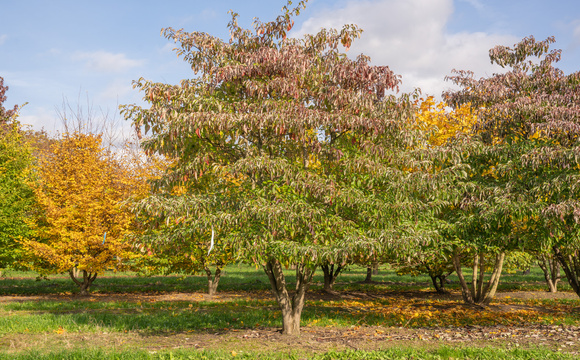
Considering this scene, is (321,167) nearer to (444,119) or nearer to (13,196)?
(444,119)

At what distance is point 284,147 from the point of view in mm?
10070

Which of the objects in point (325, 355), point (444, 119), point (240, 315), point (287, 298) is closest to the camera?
point (325, 355)

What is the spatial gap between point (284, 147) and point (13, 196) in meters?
16.3

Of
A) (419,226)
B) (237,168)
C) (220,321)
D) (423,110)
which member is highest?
(423,110)

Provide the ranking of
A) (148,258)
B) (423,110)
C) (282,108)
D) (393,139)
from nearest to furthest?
(282,108) → (393,139) → (423,110) → (148,258)

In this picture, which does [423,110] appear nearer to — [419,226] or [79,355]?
[419,226]

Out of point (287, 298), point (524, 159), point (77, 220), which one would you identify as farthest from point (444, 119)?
point (77, 220)

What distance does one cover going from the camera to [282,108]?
8.32 meters

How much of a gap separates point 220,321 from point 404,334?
15.3 ft

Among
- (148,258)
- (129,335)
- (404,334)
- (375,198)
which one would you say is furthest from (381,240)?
(148,258)

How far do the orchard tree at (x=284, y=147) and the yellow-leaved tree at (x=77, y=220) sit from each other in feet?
30.4

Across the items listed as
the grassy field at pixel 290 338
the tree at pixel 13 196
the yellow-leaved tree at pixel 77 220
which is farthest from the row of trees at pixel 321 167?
the tree at pixel 13 196

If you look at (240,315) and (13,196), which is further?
(13,196)

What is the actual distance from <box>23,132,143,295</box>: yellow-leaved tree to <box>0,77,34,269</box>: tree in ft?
3.30
